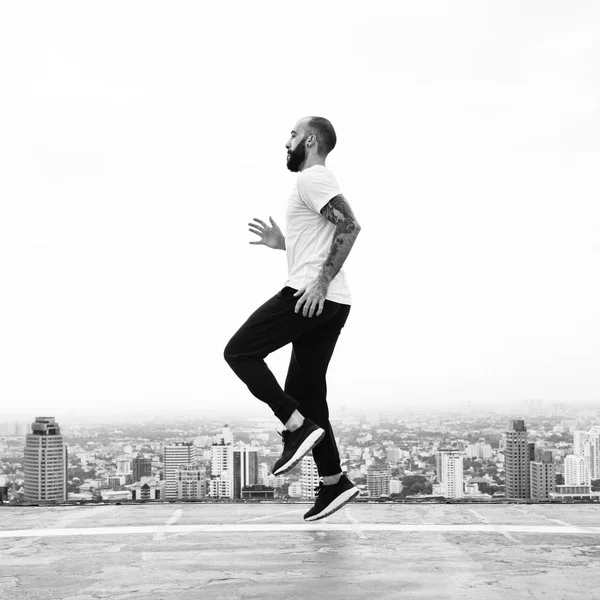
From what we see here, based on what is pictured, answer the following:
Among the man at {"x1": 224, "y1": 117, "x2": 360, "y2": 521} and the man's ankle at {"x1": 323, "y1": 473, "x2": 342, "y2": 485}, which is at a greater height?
the man at {"x1": 224, "y1": 117, "x2": 360, "y2": 521}

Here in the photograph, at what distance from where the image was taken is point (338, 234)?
3.20m

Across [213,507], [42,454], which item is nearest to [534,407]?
[42,454]

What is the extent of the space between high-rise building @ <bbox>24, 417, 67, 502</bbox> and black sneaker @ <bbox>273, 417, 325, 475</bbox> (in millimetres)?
6849

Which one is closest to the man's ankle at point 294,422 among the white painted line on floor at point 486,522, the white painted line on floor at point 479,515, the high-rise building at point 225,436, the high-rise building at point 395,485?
the white painted line on floor at point 486,522

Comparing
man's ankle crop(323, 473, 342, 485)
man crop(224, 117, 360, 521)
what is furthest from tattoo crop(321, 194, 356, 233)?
man's ankle crop(323, 473, 342, 485)

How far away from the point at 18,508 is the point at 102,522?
798 mm

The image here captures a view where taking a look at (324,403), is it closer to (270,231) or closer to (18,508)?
(270,231)

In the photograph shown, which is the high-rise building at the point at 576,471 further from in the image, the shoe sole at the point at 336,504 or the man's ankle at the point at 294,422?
the man's ankle at the point at 294,422

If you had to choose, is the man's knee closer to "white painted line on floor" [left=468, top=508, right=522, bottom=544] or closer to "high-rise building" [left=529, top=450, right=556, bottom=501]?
"white painted line on floor" [left=468, top=508, right=522, bottom=544]

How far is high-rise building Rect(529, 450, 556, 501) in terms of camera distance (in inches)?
406

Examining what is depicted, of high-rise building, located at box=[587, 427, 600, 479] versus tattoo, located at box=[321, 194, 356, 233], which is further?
high-rise building, located at box=[587, 427, 600, 479]

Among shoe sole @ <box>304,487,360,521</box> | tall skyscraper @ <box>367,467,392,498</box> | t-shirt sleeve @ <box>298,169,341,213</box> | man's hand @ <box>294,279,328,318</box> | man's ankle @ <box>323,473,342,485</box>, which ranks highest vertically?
t-shirt sleeve @ <box>298,169,341,213</box>

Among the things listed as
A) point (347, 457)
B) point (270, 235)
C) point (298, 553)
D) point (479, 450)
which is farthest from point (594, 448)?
point (298, 553)

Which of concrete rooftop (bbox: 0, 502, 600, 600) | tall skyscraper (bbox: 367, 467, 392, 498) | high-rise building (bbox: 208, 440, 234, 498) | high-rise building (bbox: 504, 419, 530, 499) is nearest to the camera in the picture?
concrete rooftop (bbox: 0, 502, 600, 600)
